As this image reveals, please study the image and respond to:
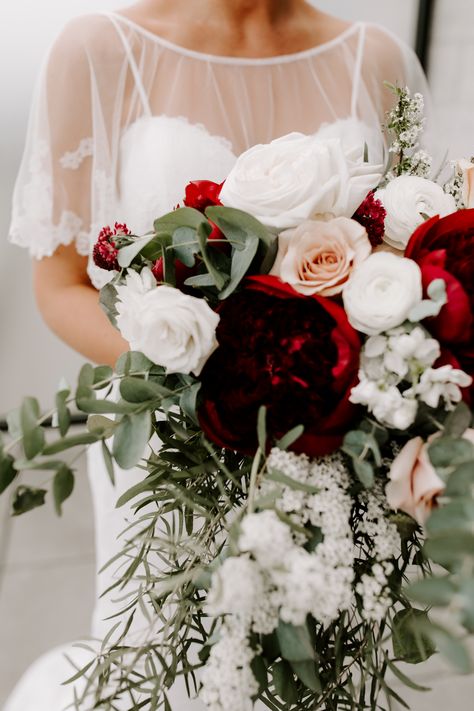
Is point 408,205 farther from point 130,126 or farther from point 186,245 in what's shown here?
point 130,126

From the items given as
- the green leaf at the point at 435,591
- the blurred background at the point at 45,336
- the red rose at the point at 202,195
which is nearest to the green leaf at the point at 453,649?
the green leaf at the point at 435,591

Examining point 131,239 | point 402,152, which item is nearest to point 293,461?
point 131,239

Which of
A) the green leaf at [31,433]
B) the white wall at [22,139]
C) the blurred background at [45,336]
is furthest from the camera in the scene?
the white wall at [22,139]

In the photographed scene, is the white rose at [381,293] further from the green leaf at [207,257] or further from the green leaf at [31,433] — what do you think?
the green leaf at [31,433]

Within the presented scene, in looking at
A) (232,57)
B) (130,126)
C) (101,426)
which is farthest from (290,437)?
(232,57)

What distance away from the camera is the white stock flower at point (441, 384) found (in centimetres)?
35

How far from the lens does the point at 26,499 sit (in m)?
0.39

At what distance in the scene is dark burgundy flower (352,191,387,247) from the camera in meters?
0.45

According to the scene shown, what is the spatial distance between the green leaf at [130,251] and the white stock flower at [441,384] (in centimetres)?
22

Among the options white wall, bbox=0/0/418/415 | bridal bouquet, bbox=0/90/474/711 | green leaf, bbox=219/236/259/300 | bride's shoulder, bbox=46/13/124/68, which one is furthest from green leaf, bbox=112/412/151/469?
white wall, bbox=0/0/418/415

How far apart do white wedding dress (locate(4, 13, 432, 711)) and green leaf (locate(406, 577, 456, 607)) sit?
81 cm

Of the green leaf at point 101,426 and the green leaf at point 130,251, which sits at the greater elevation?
the green leaf at point 130,251

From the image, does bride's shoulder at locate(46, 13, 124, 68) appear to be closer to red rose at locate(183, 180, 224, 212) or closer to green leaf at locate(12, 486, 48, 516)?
red rose at locate(183, 180, 224, 212)

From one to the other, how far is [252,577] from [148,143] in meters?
0.89
